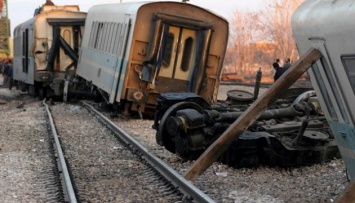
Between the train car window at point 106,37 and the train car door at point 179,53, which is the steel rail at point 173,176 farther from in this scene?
the train car window at point 106,37

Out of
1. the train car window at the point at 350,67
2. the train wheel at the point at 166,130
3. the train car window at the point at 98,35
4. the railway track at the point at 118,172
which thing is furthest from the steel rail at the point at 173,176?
the train car window at the point at 98,35

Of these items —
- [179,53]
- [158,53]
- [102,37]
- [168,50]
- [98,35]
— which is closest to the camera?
[158,53]

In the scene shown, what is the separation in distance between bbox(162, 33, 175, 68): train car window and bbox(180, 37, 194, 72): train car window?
0.35 meters

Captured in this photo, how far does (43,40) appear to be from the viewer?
23766 millimetres

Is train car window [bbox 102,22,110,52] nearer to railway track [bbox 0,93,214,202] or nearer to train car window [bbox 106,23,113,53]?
train car window [bbox 106,23,113,53]

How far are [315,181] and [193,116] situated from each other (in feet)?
7.00

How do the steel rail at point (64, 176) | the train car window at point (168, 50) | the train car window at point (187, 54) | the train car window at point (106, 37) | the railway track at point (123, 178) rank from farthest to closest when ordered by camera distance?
1. the train car window at point (106, 37)
2. the train car window at point (187, 54)
3. the train car window at point (168, 50)
4. the railway track at point (123, 178)
5. the steel rail at point (64, 176)

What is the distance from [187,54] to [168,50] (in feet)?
1.70

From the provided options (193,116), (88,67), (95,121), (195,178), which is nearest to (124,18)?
(95,121)

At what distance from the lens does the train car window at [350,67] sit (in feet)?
17.7

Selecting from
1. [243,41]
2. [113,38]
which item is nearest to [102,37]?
[113,38]

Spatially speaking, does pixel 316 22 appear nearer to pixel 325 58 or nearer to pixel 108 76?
pixel 325 58

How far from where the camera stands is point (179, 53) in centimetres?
1568

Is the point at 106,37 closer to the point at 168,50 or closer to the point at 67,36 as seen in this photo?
Result: the point at 168,50
